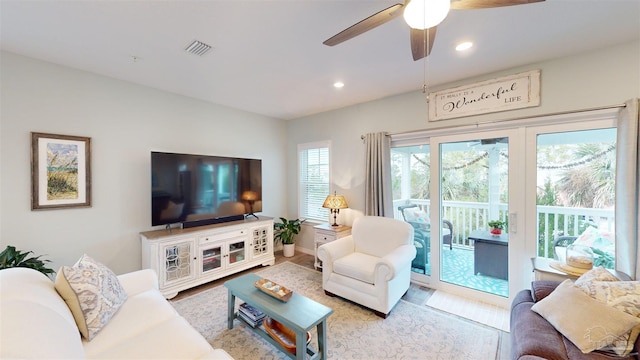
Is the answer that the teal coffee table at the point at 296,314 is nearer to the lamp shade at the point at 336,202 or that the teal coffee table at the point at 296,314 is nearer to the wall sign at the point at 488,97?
the lamp shade at the point at 336,202

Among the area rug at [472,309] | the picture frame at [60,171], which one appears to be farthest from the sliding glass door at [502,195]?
the picture frame at [60,171]

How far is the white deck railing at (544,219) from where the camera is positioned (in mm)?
2408

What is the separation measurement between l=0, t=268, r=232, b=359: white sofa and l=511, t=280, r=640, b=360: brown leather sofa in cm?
177

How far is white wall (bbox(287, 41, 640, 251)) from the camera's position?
2.21 metres

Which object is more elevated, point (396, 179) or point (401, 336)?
point (396, 179)

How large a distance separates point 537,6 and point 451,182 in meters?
→ 1.96

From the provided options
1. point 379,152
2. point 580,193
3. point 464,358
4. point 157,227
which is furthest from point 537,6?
point 157,227

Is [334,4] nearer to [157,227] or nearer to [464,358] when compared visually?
[464,358]

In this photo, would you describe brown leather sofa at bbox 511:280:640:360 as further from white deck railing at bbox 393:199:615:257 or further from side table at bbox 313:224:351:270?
side table at bbox 313:224:351:270

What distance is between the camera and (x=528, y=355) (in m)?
1.41

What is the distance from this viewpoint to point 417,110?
10.8ft

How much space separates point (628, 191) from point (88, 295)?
14.1 ft

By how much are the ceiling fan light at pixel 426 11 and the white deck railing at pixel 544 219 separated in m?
2.49

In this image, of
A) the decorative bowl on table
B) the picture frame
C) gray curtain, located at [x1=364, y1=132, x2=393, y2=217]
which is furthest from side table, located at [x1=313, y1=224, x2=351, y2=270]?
the picture frame
